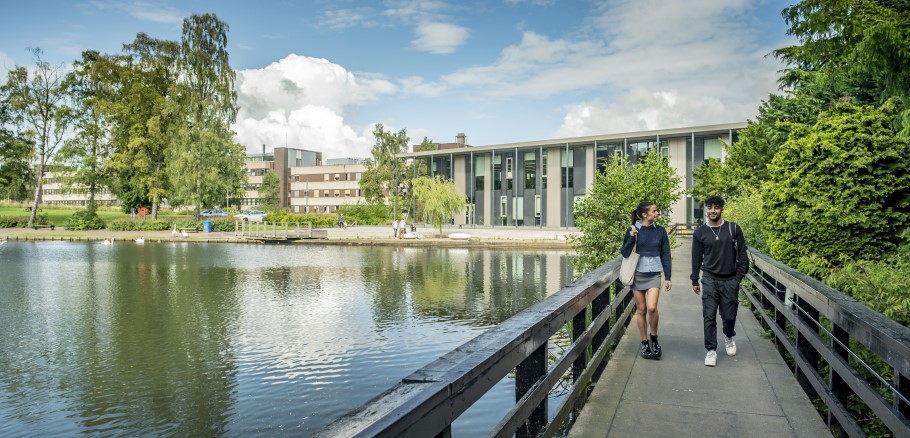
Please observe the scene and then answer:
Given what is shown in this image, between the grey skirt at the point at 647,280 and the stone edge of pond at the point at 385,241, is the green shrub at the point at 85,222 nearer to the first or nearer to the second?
the stone edge of pond at the point at 385,241

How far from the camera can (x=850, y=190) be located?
1035 centimetres

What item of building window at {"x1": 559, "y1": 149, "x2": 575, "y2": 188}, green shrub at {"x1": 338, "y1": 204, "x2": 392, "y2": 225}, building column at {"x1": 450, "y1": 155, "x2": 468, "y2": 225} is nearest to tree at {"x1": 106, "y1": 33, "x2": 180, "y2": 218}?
green shrub at {"x1": 338, "y1": 204, "x2": 392, "y2": 225}

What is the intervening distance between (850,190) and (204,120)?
2142 inches

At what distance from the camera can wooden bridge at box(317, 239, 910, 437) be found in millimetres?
2465

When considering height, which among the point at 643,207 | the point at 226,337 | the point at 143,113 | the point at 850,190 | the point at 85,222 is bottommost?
the point at 226,337

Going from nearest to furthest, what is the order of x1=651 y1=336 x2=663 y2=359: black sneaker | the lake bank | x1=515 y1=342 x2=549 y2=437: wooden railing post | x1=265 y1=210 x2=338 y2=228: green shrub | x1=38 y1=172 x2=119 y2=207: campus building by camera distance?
x1=515 y1=342 x2=549 y2=437: wooden railing post < x1=651 y1=336 x2=663 y2=359: black sneaker < the lake bank < x1=38 y1=172 x2=119 y2=207: campus building < x1=265 y1=210 x2=338 y2=228: green shrub

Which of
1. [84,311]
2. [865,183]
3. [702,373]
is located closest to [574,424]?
[702,373]

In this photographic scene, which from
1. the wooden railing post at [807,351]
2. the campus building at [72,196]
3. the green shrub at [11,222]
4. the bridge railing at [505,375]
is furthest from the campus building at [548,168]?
the bridge railing at [505,375]

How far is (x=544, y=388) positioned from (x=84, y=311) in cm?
1668

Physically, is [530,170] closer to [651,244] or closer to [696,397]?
[651,244]

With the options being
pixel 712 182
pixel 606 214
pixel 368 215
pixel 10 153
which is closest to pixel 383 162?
pixel 368 215

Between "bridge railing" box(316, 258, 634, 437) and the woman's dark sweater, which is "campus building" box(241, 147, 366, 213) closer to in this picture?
the woman's dark sweater

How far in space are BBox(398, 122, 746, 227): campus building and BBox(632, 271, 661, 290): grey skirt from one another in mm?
44044

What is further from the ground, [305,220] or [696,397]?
[305,220]
